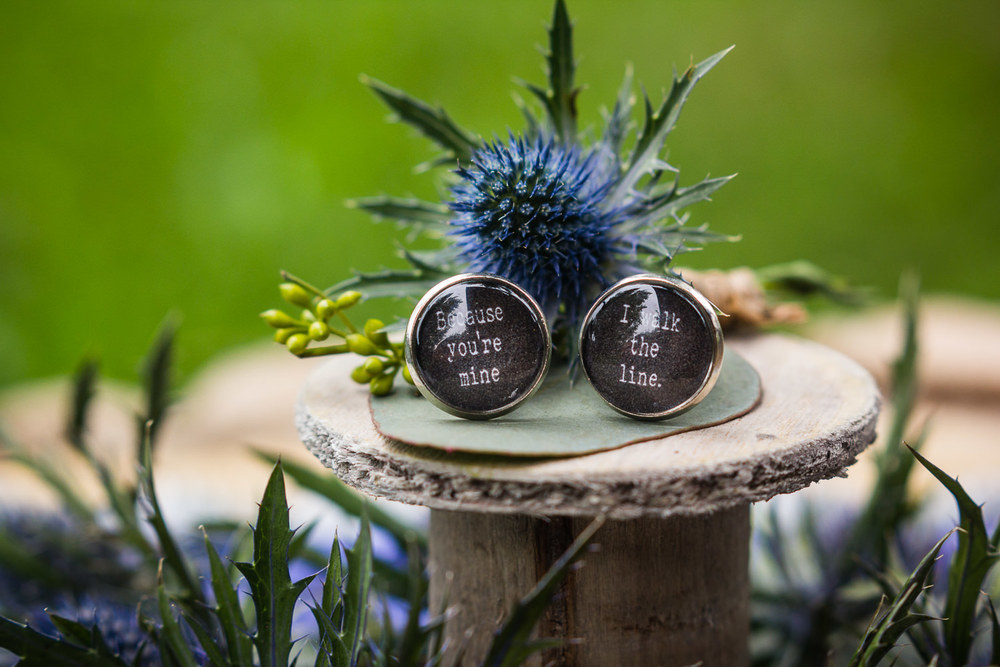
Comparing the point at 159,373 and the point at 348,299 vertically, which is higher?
the point at 348,299

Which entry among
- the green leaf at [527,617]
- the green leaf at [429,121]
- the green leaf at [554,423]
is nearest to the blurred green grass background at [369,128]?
the green leaf at [429,121]

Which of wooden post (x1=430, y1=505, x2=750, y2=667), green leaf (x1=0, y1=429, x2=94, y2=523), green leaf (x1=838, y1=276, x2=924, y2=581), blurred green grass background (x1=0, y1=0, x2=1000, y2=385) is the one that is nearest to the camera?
wooden post (x1=430, y1=505, x2=750, y2=667)

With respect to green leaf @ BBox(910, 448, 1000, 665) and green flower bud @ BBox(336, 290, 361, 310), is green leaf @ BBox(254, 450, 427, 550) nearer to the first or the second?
green flower bud @ BBox(336, 290, 361, 310)

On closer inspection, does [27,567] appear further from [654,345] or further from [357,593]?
[654,345]

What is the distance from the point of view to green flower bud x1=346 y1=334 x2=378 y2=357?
1.15 m

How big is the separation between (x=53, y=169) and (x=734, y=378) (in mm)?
4137

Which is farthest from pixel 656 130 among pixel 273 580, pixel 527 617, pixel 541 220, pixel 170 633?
pixel 170 633

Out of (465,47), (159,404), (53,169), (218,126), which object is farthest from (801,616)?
(53,169)

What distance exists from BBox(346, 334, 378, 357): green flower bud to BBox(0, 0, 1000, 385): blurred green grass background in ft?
9.59

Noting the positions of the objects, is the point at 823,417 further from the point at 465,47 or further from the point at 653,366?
the point at 465,47

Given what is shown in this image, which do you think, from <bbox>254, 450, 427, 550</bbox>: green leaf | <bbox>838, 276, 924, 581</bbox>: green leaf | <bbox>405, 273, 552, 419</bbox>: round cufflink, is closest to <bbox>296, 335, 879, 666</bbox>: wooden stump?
<bbox>405, 273, 552, 419</bbox>: round cufflink

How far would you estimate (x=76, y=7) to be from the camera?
4.16 m

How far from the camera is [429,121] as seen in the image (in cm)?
127

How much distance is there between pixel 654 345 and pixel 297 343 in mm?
505
